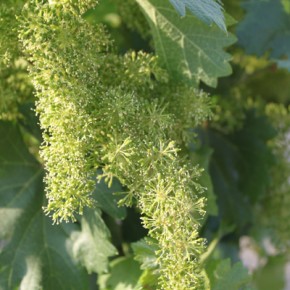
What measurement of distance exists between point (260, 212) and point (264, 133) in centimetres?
14

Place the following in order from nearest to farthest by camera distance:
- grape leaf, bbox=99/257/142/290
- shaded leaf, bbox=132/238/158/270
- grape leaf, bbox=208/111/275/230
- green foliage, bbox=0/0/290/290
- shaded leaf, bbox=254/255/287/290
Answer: green foliage, bbox=0/0/290/290 → shaded leaf, bbox=132/238/158/270 → grape leaf, bbox=99/257/142/290 → grape leaf, bbox=208/111/275/230 → shaded leaf, bbox=254/255/287/290

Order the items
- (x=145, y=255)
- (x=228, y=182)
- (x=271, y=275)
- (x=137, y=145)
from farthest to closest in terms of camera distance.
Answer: (x=271, y=275) → (x=228, y=182) → (x=145, y=255) → (x=137, y=145)

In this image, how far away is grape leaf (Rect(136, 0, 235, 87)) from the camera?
2.76 ft

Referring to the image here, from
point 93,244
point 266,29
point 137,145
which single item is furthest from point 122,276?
point 266,29

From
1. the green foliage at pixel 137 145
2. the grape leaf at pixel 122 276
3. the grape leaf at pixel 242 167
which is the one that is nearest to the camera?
the green foliage at pixel 137 145

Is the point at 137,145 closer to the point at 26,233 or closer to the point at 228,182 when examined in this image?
the point at 26,233

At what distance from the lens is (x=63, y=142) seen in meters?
0.65

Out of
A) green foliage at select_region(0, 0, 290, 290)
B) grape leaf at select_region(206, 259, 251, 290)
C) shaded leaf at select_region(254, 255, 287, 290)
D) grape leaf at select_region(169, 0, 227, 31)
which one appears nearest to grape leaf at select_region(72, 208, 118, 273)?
green foliage at select_region(0, 0, 290, 290)

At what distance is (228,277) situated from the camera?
82 cm

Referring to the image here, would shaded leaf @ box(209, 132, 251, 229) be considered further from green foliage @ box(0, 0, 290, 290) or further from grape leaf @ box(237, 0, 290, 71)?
grape leaf @ box(237, 0, 290, 71)

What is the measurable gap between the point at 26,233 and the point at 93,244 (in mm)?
88

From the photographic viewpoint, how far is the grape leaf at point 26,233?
0.85m

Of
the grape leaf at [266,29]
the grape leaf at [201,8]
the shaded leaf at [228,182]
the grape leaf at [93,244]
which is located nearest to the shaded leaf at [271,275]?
the shaded leaf at [228,182]

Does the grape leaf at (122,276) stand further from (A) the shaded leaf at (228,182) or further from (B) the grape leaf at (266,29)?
(B) the grape leaf at (266,29)
